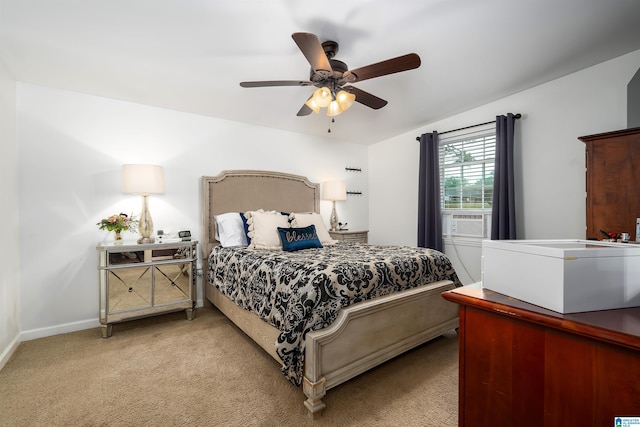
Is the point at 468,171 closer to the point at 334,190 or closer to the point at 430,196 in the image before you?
the point at 430,196

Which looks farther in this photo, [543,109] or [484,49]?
[543,109]

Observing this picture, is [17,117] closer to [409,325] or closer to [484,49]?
[409,325]

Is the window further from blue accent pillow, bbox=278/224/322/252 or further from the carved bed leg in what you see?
the carved bed leg

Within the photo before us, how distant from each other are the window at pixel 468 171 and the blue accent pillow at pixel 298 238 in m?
2.12

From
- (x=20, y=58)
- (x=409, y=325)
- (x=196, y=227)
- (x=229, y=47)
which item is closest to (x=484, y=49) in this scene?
(x=229, y=47)

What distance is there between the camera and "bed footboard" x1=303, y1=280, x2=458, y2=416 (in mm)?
1606

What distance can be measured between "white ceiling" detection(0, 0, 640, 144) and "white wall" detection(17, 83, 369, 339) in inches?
10.4

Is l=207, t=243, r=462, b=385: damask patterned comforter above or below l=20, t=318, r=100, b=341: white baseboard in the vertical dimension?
above

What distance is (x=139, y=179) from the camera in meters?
2.77

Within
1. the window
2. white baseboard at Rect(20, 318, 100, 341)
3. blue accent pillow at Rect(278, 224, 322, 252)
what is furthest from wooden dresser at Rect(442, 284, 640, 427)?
white baseboard at Rect(20, 318, 100, 341)

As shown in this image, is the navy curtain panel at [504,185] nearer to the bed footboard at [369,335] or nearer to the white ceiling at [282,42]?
the white ceiling at [282,42]

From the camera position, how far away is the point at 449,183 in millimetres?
3955

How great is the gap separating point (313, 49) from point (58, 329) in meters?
3.49

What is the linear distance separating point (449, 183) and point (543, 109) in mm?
1318
